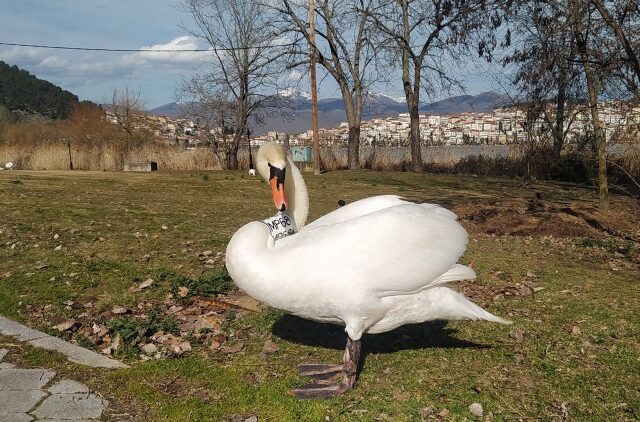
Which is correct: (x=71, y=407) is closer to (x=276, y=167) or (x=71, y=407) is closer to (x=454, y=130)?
(x=276, y=167)

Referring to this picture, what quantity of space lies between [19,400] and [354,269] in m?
2.23

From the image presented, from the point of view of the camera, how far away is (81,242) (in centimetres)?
783

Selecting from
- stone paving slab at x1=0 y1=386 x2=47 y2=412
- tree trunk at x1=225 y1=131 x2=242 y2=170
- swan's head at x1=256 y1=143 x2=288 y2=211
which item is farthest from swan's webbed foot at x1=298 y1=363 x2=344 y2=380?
tree trunk at x1=225 y1=131 x2=242 y2=170

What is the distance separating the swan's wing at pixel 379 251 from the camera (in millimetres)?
3520

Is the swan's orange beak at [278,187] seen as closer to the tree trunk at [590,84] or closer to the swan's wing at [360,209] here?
the swan's wing at [360,209]

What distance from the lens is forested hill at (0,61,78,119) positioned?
91062 millimetres

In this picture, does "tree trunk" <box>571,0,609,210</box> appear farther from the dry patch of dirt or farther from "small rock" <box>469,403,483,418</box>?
"small rock" <box>469,403,483,418</box>

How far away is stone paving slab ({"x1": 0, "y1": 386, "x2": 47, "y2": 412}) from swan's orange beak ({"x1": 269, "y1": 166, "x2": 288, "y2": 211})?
1933 millimetres

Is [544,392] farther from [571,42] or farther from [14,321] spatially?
[571,42]

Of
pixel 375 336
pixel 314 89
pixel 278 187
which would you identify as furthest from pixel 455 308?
pixel 314 89

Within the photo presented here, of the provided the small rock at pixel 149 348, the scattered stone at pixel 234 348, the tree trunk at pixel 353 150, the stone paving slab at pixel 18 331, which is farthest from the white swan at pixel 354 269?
the tree trunk at pixel 353 150

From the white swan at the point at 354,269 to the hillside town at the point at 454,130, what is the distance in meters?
3.10

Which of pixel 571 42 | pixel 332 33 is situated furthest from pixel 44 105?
pixel 571 42

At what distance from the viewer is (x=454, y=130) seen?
48281 millimetres
